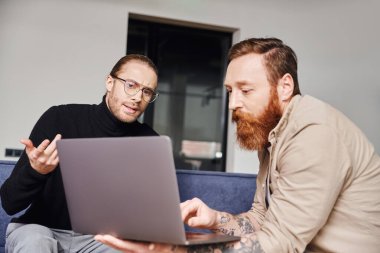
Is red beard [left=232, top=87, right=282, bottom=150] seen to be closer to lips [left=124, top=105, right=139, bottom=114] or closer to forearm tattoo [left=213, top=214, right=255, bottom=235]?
forearm tattoo [left=213, top=214, right=255, bottom=235]

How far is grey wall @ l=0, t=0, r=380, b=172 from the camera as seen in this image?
3.22 m

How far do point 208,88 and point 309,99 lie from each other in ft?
10.3

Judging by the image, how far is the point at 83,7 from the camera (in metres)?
3.41

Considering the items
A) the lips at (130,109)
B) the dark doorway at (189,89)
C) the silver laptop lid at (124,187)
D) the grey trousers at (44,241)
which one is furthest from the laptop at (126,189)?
the dark doorway at (189,89)

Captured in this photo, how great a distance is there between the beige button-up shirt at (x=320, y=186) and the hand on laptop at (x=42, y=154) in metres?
0.62

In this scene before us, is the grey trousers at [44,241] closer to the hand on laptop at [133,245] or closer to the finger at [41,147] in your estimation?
the finger at [41,147]

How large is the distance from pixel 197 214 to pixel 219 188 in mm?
643

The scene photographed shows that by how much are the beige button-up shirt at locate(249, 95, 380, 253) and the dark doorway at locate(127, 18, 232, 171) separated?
111 inches

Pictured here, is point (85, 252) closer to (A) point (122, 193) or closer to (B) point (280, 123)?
(A) point (122, 193)

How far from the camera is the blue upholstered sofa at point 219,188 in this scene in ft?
5.82

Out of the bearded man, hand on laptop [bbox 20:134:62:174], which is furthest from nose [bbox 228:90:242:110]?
hand on laptop [bbox 20:134:62:174]

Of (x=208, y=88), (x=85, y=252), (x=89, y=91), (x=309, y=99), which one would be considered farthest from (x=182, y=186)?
(x=208, y=88)

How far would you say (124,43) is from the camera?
3457 millimetres

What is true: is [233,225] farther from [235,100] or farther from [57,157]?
[57,157]
